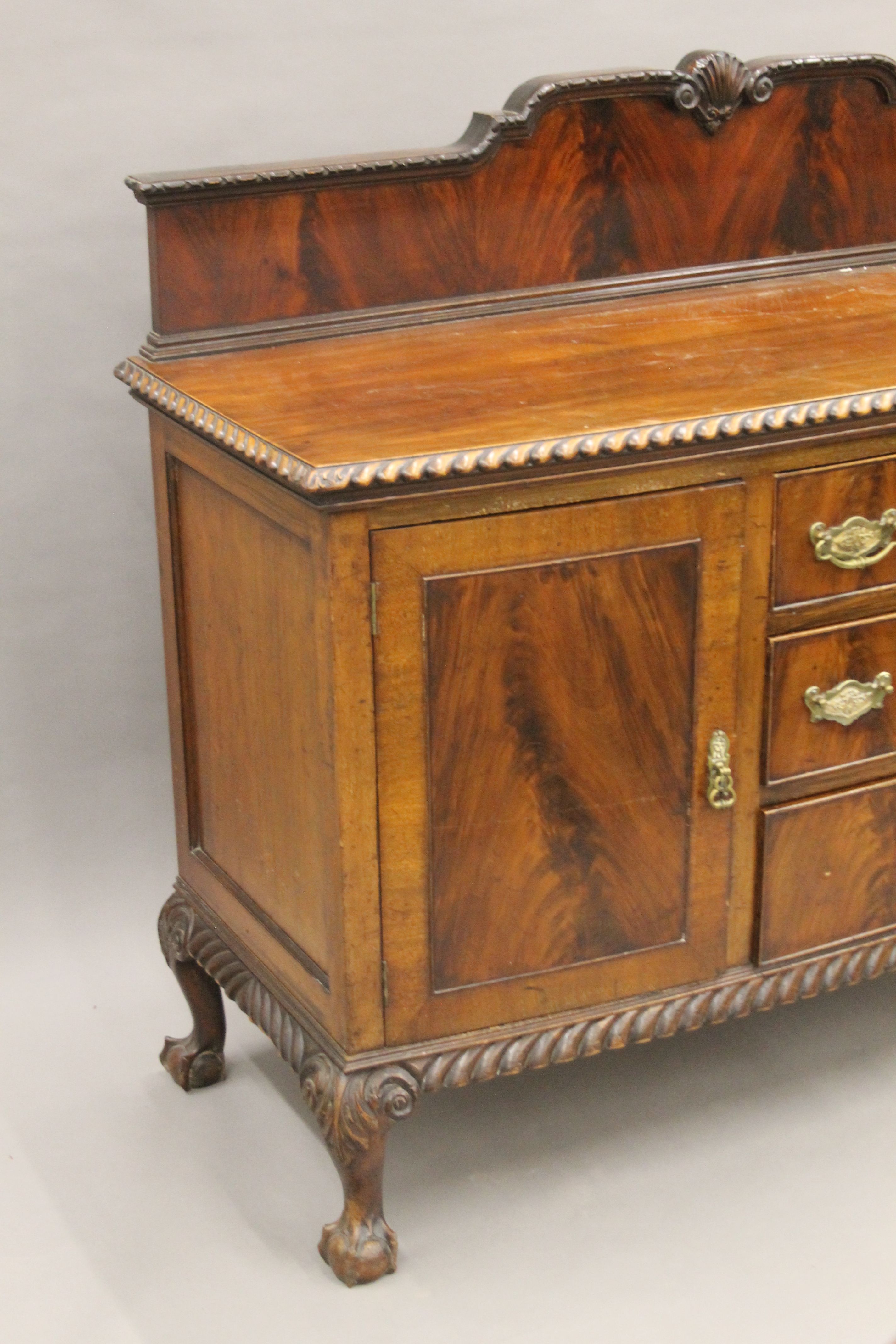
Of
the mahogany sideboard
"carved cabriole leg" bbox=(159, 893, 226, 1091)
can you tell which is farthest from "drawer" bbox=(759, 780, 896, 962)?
"carved cabriole leg" bbox=(159, 893, 226, 1091)

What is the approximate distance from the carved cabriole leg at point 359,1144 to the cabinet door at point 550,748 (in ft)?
0.21

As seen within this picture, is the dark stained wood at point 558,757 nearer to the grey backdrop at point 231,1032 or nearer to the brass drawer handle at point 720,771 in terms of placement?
the brass drawer handle at point 720,771

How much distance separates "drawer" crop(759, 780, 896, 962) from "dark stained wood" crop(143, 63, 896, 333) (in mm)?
794

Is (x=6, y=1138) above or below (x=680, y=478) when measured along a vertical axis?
below

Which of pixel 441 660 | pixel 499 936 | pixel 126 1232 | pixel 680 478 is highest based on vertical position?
pixel 680 478

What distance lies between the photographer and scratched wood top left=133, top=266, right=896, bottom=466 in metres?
2.18

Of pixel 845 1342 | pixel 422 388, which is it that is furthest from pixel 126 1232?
pixel 422 388

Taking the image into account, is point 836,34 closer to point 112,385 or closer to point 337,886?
point 112,385

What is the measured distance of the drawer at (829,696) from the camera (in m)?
2.35

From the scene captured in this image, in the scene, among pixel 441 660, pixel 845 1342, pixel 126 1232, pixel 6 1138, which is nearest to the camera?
pixel 441 660

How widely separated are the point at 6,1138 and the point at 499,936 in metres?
0.80

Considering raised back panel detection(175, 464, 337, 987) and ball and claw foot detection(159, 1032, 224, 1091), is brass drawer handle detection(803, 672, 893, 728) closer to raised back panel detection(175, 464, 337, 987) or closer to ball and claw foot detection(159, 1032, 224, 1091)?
raised back panel detection(175, 464, 337, 987)

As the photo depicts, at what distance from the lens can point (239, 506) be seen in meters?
2.32

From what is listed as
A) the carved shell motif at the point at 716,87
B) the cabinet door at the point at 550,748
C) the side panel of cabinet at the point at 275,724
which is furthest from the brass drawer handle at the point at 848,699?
the carved shell motif at the point at 716,87
